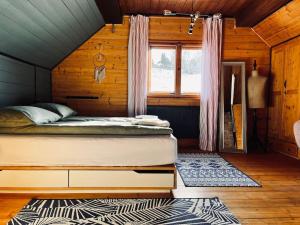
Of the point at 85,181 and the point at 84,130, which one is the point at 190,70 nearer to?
the point at 84,130

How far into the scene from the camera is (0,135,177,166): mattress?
216 centimetres

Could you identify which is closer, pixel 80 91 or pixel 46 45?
pixel 46 45

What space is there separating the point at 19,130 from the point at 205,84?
3.12 meters

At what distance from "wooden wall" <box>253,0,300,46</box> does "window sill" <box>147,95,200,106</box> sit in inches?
61.3

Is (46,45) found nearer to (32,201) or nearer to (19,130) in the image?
(19,130)

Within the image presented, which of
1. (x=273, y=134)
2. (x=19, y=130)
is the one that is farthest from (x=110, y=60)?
(x=273, y=134)

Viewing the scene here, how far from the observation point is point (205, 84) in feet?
14.4

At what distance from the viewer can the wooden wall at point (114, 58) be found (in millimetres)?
4402

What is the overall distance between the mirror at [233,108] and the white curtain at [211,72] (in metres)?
0.13

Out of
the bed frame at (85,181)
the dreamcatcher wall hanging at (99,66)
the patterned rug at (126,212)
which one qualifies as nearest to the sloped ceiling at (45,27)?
the dreamcatcher wall hanging at (99,66)

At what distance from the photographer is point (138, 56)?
172 inches

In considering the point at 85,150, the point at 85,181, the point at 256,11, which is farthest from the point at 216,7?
the point at 85,181

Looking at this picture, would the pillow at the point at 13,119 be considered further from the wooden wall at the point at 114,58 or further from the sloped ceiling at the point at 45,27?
the wooden wall at the point at 114,58

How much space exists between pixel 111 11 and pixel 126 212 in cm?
305
